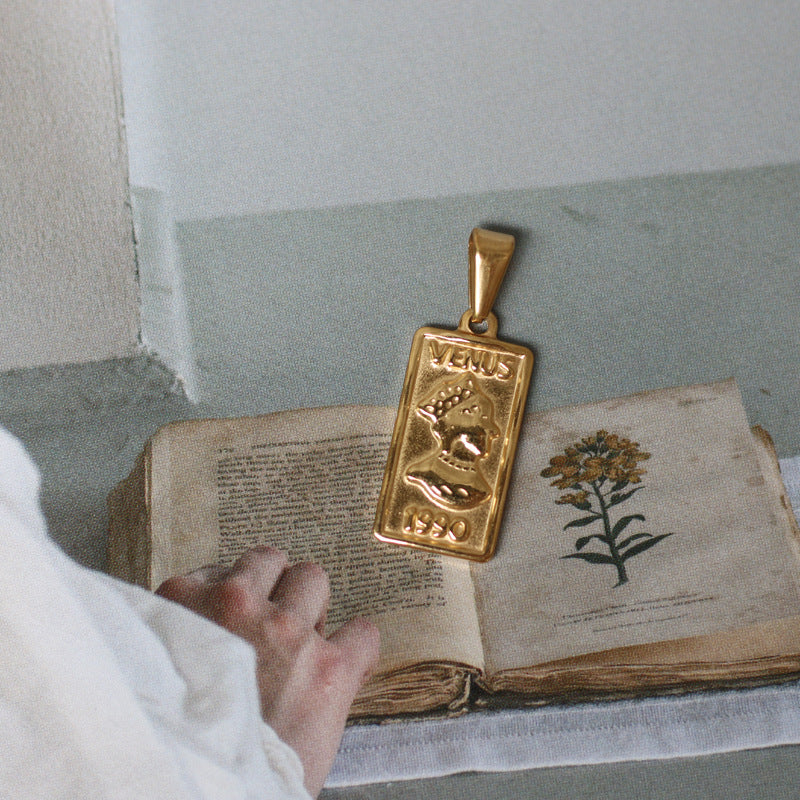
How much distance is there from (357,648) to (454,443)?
228 millimetres

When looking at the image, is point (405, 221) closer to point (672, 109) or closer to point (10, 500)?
point (672, 109)

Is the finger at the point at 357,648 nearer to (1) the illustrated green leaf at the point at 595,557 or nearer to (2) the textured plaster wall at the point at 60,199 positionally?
(1) the illustrated green leaf at the point at 595,557

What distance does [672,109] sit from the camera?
2.63ft

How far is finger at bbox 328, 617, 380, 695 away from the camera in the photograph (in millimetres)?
492

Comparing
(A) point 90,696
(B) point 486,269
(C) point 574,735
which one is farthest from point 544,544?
(A) point 90,696

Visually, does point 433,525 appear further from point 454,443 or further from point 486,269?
point 486,269

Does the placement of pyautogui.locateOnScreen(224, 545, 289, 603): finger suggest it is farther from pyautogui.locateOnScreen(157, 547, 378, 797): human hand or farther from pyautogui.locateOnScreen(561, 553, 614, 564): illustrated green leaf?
pyautogui.locateOnScreen(561, 553, 614, 564): illustrated green leaf

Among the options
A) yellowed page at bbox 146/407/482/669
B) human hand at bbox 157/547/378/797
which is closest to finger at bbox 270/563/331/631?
human hand at bbox 157/547/378/797

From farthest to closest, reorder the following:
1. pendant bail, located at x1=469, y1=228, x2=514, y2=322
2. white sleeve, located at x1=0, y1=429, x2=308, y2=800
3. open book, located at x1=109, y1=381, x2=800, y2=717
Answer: pendant bail, located at x1=469, y1=228, x2=514, y2=322 < open book, located at x1=109, y1=381, x2=800, y2=717 < white sleeve, located at x1=0, y1=429, x2=308, y2=800

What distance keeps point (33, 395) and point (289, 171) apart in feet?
1.07

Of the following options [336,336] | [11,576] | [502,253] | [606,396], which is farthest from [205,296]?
[11,576]

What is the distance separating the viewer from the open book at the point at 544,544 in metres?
0.62

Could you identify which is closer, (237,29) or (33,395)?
(33,395)

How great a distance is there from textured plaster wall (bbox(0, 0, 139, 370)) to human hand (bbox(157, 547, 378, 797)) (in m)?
0.26
